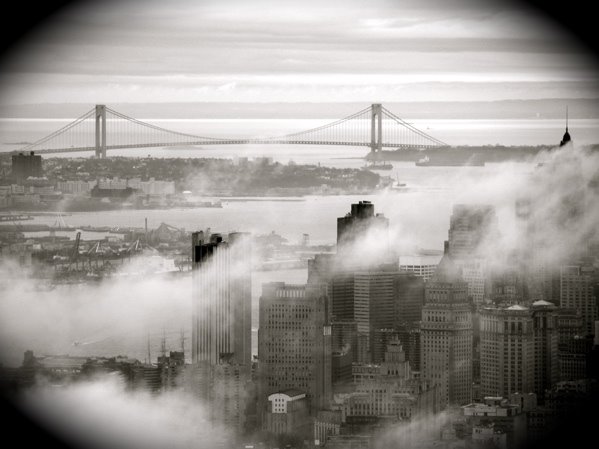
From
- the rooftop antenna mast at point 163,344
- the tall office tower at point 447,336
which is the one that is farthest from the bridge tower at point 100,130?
the tall office tower at point 447,336

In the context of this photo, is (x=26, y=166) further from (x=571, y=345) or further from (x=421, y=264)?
(x=571, y=345)

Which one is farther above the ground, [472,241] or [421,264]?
[472,241]

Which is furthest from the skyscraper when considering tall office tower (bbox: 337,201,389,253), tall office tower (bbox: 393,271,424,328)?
tall office tower (bbox: 393,271,424,328)

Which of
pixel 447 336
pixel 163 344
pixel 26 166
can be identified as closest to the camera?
Answer: pixel 163 344

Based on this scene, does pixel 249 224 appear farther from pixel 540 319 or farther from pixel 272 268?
pixel 540 319

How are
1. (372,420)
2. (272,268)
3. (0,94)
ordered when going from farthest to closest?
1. (272,268)
2. (0,94)
3. (372,420)

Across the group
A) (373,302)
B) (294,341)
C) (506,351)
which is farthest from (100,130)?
(506,351)

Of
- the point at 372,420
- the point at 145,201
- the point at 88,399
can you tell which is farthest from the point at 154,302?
the point at 372,420
